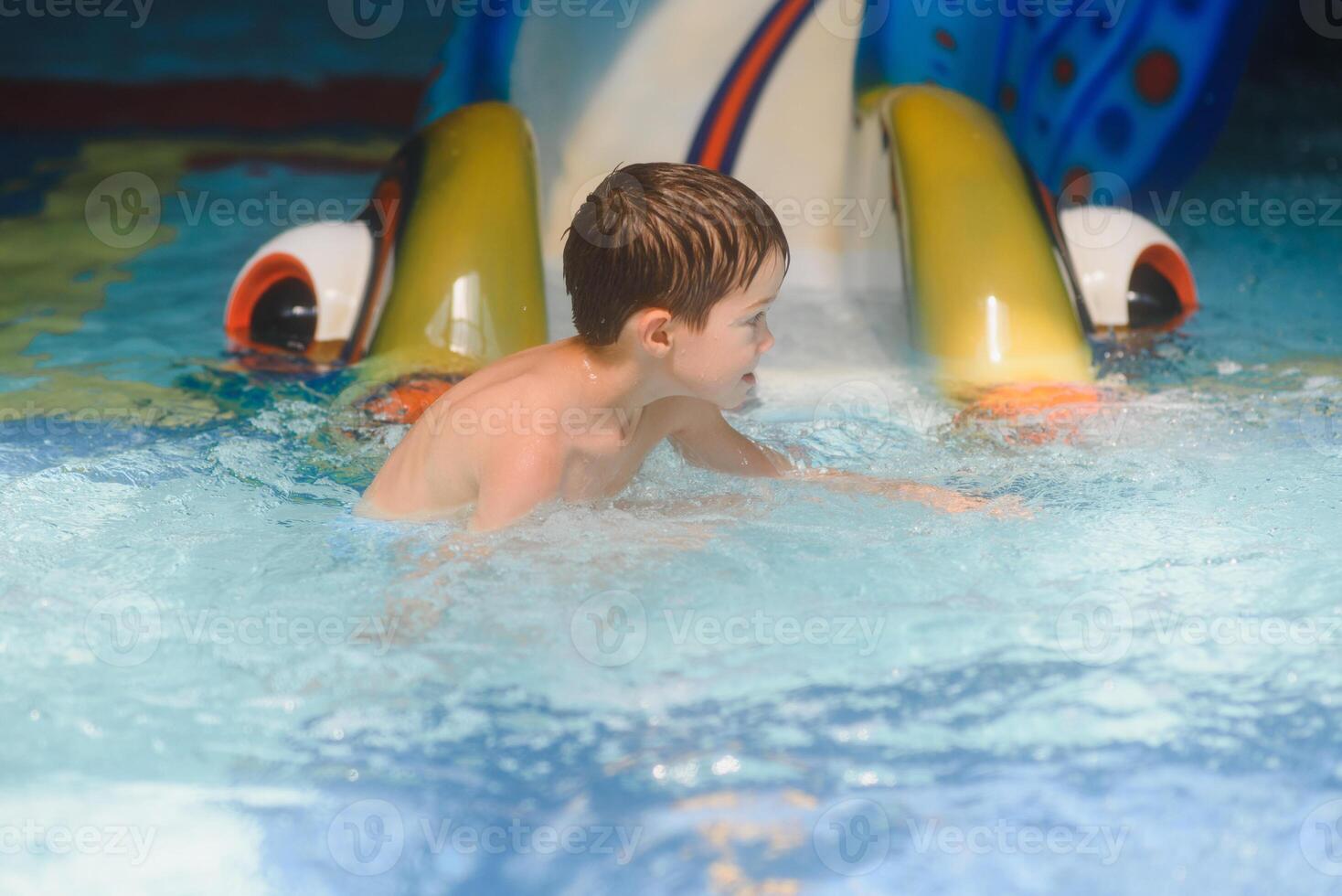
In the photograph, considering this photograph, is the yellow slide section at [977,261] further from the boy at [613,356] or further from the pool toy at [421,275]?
the boy at [613,356]

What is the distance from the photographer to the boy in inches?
74.5

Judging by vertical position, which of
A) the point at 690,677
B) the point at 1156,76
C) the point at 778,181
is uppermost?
the point at 1156,76

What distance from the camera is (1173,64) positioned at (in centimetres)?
399

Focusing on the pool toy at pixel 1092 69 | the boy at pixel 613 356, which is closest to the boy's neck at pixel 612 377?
the boy at pixel 613 356

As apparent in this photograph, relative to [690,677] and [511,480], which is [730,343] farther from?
[690,677]

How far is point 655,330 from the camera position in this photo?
1.96 metres

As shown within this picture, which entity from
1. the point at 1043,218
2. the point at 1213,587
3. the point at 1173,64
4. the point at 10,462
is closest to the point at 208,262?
the point at 10,462

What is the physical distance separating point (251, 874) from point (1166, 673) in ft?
3.70

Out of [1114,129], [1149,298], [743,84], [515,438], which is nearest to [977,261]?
[1149,298]

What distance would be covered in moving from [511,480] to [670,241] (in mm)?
394

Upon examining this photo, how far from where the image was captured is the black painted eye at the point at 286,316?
122 inches

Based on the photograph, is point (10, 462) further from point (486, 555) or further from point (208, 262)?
point (208, 262)

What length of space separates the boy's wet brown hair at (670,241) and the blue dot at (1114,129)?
2468 mm

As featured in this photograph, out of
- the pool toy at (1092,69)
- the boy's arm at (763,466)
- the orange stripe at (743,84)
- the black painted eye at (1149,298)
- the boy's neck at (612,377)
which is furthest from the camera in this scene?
the pool toy at (1092,69)
